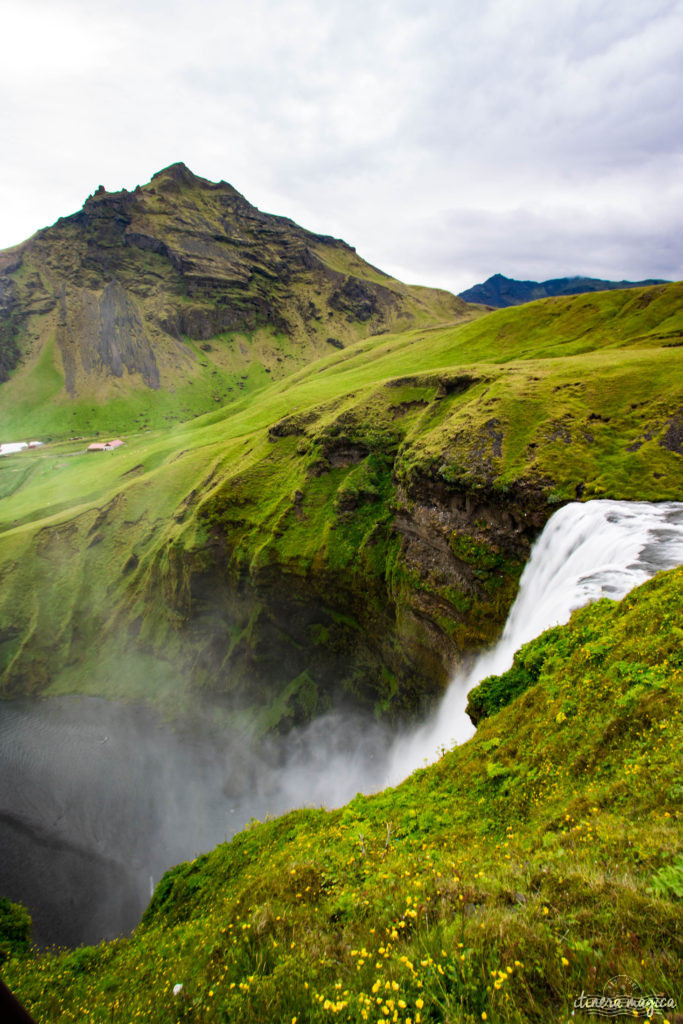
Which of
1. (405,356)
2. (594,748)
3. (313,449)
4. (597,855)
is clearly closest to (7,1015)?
(597,855)

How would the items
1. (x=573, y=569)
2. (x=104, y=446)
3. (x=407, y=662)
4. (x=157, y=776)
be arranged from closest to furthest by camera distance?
(x=573, y=569), (x=407, y=662), (x=157, y=776), (x=104, y=446)

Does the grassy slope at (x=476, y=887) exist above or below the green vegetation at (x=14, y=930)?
above

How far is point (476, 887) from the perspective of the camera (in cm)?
779

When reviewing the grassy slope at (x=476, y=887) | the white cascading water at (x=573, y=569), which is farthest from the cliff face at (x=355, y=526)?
the grassy slope at (x=476, y=887)

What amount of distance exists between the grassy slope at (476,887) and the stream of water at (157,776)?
11.9 metres

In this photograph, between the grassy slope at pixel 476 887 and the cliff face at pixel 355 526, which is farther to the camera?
the cliff face at pixel 355 526

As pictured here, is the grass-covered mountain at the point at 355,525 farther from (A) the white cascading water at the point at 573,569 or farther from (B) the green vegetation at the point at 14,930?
(B) the green vegetation at the point at 14,930

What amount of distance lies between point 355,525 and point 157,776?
131ft

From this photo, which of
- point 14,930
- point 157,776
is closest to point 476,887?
point 14,930

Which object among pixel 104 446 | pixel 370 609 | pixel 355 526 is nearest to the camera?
pixel 370 609

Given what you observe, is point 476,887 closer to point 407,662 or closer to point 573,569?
point 573,569

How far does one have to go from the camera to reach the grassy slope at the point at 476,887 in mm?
5543

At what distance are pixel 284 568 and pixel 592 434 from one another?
35.8 meters

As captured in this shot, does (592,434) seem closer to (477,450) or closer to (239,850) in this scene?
(477,450)
